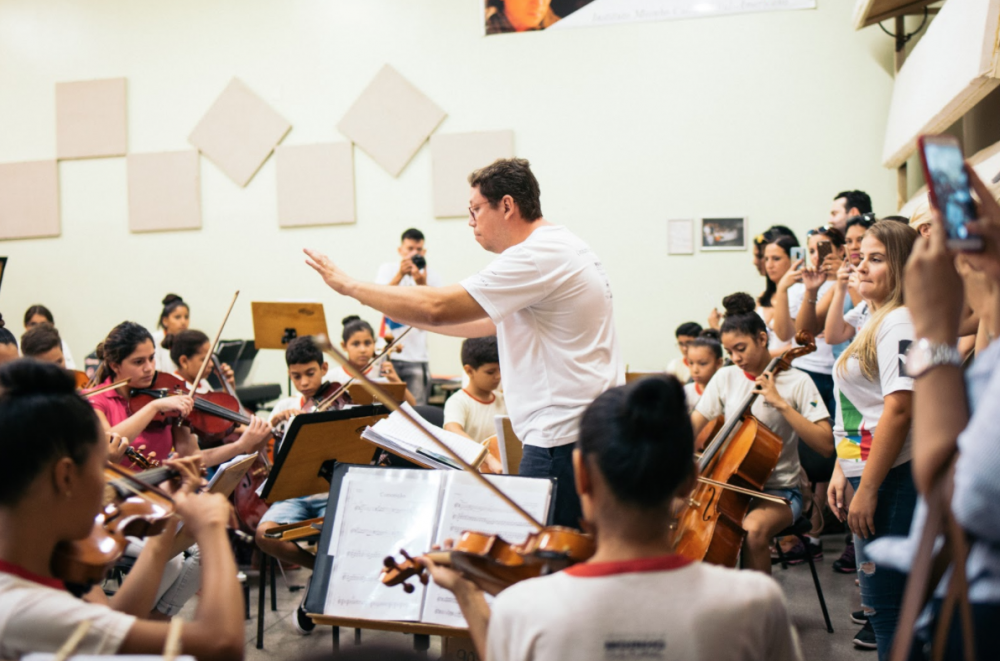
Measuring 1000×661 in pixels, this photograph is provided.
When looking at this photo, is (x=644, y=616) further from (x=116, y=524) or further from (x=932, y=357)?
(x=116, y=524)

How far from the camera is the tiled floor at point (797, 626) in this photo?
3.00 metres

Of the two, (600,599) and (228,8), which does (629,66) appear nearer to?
(228,8)

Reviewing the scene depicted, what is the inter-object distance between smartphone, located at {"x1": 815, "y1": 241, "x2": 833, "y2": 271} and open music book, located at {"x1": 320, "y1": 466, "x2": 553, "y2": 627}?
2254 mm

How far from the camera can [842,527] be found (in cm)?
464

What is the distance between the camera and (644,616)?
3.74 feet

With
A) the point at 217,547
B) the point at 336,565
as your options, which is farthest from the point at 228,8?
the point at 217,547

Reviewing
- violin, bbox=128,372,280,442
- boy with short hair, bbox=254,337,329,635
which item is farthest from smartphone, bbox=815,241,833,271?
violin, bbox=128,372,280,442

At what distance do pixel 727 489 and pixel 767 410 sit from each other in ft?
2.60

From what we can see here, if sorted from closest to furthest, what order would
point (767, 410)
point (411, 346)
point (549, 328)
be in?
1. point (549, 328)
2. point (767, 410)
3. point (411, 346)

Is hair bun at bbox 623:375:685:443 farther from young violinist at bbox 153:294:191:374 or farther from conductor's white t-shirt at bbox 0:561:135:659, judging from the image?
young violinist at bbox 153:294:191:374

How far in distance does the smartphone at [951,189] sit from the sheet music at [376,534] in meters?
1.40

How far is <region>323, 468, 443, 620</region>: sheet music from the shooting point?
2064 millimetres

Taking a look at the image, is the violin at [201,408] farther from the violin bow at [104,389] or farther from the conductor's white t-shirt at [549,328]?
the conductor's white t-shirt at [549,328]

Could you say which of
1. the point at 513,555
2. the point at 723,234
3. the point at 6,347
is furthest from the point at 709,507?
the point at 723,234
